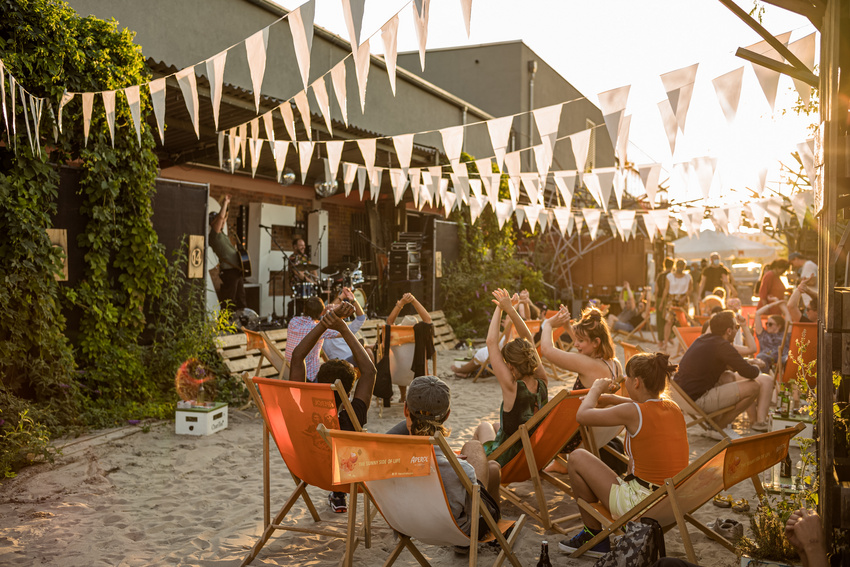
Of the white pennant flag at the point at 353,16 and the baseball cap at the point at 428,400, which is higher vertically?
the white pennant flag at the point at 353,16

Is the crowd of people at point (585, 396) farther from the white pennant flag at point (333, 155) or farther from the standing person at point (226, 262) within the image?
the standing person at point (226, 262)

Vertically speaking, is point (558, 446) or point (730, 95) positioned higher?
point (730, 95)

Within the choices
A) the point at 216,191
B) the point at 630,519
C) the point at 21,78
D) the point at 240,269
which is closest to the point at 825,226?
the point at 630,519

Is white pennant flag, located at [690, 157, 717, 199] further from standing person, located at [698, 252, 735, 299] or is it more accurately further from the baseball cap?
standing person, located at [698, 252, 735, 299]

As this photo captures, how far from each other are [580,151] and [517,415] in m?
2.69

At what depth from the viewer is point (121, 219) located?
5746mm

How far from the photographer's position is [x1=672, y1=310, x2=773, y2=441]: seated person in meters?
4.72

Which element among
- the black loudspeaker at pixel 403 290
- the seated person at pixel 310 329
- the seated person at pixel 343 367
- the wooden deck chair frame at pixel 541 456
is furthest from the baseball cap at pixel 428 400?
the black loudspeaker at pixel 403 290

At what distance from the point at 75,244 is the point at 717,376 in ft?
18.4

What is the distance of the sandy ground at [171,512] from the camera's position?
116 inches

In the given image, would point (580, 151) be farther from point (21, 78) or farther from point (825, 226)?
point (21, 78)

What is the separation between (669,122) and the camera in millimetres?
3807

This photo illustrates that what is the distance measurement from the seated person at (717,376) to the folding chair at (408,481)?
2.87m

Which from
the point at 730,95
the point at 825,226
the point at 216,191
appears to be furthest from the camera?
the point at 216,191
